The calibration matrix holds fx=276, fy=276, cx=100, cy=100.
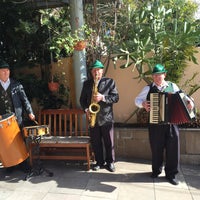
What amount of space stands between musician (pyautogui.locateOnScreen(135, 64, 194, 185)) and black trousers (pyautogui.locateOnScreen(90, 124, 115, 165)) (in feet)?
2.17

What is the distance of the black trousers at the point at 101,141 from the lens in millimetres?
4281

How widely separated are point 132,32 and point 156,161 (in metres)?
2.25

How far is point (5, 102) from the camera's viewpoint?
4238 millimetres

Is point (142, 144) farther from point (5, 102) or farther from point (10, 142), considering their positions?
point (5, 102)

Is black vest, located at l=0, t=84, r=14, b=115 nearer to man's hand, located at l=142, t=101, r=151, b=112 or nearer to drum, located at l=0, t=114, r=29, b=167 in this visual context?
drum, located at l=0, t=114, r=29, b=167

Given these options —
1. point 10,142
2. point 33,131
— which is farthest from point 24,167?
point 33,131

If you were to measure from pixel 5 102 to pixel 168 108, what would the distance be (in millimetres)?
2427

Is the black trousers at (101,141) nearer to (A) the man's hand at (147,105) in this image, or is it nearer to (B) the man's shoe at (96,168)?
(B) the man's shoe at (96,168)

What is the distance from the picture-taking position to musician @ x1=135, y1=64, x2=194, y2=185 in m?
3.79

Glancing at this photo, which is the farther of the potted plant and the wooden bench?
the potted plant

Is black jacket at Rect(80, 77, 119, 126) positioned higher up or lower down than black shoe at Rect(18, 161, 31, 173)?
higher up

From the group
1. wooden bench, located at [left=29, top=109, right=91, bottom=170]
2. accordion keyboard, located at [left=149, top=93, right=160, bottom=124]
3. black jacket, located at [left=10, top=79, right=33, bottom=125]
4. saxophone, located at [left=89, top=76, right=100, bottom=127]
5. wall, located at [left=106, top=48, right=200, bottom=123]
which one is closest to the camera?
accordion keyboard, located at [left=149, top=93, right=160, bottom=124]

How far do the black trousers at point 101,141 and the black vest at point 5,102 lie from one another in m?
1.31

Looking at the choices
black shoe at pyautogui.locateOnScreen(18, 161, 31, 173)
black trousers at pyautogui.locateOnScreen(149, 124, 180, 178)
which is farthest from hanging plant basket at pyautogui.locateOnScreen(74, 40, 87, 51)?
black shoe at pyautogui.locateOnScreen(18, 161, 31, 173)
